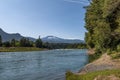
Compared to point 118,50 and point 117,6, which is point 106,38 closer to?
point 118,50

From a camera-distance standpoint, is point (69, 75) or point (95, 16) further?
point (95, 16)

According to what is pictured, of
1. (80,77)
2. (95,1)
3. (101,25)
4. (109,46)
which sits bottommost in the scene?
(80,77)

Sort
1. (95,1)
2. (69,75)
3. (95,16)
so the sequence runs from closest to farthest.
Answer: (69,75), (95,16), (95,1)

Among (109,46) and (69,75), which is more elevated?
(109,46)

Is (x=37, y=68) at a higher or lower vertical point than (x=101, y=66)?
lower

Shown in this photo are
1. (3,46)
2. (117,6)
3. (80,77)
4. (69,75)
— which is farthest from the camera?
(3,46)

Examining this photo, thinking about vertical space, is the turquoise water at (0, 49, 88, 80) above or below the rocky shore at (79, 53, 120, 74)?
below

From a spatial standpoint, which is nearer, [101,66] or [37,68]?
[101,66]

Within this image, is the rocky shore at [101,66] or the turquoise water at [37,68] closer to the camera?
the rocky shore at [101,66]

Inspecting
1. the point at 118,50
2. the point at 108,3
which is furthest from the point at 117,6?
the point at 118,50

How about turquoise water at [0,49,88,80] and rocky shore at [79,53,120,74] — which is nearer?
rocky shore at [79,53,120,74]

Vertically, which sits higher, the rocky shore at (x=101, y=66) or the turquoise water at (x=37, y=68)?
the rocky shore at (x=101, y=66)

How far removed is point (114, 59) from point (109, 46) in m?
6.57

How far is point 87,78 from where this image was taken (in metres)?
24.3
